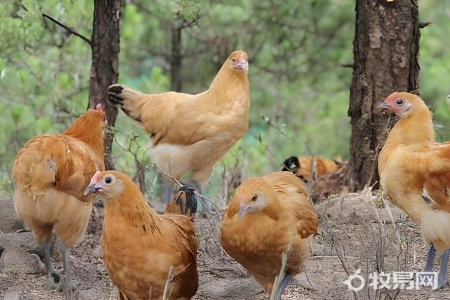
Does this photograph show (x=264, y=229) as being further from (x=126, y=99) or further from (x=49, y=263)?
(x=126, y=99)

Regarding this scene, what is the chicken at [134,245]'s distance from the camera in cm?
464

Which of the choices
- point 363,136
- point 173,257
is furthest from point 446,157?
point 363,136

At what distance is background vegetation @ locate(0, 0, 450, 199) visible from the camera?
993cm

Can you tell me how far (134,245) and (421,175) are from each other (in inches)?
77.5

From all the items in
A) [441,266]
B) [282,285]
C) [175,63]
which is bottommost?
[282,285]

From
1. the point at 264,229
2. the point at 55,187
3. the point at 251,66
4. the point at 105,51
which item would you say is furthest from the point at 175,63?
the point at 264,229

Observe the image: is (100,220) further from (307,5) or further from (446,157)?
(307,5)

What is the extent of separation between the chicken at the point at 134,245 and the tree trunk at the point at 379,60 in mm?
3017

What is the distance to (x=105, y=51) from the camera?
6.90 m

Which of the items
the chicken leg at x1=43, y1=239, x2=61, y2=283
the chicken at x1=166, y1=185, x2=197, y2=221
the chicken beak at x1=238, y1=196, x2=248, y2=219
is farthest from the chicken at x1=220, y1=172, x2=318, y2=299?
the chicken leg at x1=43, y1=239, x2=61, y2=283

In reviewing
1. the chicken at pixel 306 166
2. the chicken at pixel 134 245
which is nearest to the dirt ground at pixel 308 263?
the chicken at pixel 134 245

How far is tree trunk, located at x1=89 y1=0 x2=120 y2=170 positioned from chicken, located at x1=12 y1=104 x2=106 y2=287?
0.98 meters

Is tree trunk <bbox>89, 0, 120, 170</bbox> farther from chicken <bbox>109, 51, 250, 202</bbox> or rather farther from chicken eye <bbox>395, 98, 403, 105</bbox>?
chicken eye <bbox>395, 98, 403, 105</bbox>

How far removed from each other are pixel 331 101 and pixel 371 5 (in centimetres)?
567
